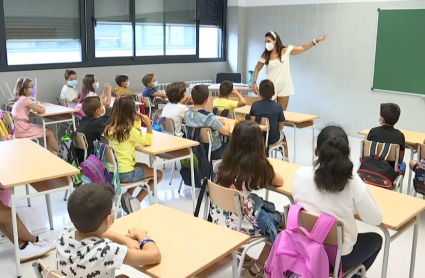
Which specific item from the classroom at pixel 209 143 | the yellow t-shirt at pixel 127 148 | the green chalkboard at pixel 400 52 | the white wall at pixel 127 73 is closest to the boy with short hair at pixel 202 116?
the classroom at pixel 209 143

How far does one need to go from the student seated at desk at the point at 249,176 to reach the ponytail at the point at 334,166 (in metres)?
0.43

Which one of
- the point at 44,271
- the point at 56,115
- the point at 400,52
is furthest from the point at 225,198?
the point at 400,52

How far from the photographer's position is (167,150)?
362 centimetres

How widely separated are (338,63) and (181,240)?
5913 mm

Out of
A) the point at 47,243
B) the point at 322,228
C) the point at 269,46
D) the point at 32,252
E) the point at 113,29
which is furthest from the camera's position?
the point at 113,29

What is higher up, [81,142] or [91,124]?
[91,124]

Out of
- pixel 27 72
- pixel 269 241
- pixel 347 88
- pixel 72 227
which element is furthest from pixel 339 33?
pixel 72 227

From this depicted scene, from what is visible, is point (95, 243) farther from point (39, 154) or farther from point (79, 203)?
point (39, 154)

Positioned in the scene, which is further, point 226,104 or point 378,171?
point 226,104

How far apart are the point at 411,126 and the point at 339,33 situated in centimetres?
187

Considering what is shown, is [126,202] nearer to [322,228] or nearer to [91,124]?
[91,124]

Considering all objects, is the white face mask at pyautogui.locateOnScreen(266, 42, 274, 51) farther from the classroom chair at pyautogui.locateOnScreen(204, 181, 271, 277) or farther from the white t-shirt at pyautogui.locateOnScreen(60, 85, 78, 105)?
the classroom chair at pyautogui.locateOnScreen(204, 181, 271, 277)

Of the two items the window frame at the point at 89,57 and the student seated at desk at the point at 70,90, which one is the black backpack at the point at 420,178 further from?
the window frame at the point at 89,57

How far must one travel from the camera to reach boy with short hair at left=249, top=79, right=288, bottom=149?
189 inches
